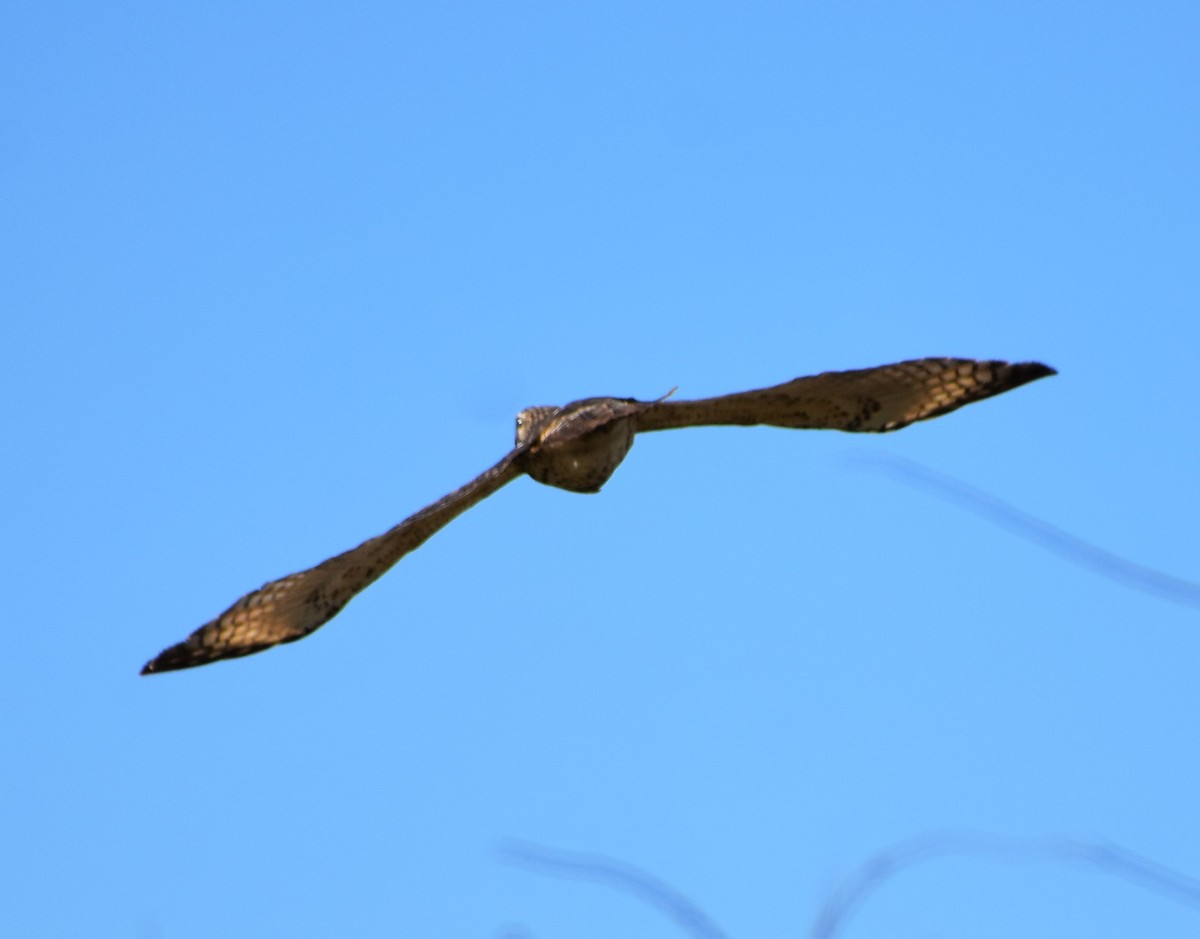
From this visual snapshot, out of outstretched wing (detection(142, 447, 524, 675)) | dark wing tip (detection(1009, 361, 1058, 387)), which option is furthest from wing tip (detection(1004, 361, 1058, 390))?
outstretched wing (detection(142, 447, 524, 675))

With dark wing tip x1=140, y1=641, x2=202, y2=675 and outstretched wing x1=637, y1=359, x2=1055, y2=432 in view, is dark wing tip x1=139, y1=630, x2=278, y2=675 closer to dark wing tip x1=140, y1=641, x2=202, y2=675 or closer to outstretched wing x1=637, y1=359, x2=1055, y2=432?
dark wing tip x1=140, y1=641, x2=202, y2=675

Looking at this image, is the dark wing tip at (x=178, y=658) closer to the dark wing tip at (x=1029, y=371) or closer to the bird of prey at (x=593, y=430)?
the bird of prey at (x=593, y=430)

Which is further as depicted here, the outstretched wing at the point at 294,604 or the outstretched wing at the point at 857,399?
the outstretched wing at the point at 294,604

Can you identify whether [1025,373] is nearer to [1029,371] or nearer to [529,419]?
[1029,371]

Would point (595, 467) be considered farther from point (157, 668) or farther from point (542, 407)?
point (157, 668)

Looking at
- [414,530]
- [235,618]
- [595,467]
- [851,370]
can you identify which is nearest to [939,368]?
[851,370]

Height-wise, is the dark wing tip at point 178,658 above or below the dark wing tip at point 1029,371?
below

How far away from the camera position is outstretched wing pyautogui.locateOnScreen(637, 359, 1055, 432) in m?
16.3

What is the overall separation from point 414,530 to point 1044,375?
4.15 meters

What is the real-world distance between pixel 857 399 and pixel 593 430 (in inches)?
69.0

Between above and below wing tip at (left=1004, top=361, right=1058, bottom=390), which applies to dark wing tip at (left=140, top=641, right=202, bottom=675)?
below

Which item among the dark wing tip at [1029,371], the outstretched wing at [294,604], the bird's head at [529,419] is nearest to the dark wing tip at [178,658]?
the outstretched wing at [294,604]

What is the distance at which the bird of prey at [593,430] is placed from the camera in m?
16.3

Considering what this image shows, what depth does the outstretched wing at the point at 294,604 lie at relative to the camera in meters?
16.5
